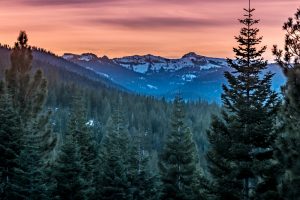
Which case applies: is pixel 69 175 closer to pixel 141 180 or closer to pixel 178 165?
pixel 141 180

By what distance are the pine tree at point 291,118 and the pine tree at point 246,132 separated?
15.3 feet

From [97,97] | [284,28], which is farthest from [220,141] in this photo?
[97,97]

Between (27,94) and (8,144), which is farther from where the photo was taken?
(27,94)

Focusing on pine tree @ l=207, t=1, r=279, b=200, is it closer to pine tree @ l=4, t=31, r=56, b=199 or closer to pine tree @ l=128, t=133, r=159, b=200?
pine tree @ l=4, t=31, r=56, b=199

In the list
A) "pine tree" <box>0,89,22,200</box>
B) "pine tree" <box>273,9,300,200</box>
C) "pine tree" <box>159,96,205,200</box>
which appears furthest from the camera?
"pine tree" <box>159,96,205,200</box>

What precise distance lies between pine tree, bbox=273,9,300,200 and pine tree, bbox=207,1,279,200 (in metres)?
4.66

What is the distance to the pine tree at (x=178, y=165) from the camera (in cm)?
3882

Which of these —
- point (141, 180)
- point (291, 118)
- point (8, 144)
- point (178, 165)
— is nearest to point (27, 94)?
point (8, 144)

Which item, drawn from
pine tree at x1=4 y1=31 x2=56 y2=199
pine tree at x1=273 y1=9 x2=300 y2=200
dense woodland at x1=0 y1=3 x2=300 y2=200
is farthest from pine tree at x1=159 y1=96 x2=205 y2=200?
pine tree at x1=273 y1=9 x2=300 y2=200

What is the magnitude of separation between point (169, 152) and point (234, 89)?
17509 millimetres

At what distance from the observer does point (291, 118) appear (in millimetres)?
17281

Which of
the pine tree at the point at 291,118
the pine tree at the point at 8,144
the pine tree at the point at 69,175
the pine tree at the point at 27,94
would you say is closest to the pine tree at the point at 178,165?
the pine tree at the point at 69,175

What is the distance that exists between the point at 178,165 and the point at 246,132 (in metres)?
17.7

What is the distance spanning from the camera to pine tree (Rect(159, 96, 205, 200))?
38.8 meters
